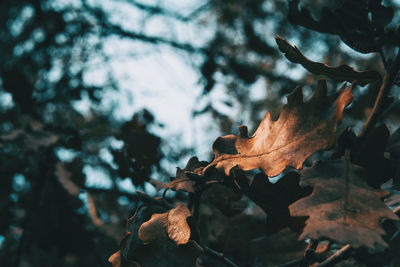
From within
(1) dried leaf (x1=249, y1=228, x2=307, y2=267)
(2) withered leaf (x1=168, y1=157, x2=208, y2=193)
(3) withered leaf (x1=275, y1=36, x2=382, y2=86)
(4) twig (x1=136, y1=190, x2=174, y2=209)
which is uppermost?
(3) withered leaf (x1=275, y1=36, x2=382, y2=86)

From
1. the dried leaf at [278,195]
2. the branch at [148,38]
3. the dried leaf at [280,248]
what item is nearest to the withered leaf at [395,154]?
the dried leaf at [278,195]

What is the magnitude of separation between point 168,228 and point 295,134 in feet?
0.69

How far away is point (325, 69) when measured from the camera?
51 centimetres

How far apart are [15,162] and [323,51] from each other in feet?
9.10

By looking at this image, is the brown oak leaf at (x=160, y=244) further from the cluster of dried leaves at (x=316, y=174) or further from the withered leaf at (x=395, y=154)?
the withered leaf at (x=395, y=154)

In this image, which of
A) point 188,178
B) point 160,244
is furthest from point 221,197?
point 160,244

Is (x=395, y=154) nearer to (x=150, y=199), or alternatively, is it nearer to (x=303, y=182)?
(x=303, y=182)

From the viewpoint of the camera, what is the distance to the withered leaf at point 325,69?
0.50 meters

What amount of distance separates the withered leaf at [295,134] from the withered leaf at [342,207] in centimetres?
3

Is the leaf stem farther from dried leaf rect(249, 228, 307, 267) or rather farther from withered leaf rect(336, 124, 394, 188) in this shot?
dried leaf rect(249, 228, 307, 267)

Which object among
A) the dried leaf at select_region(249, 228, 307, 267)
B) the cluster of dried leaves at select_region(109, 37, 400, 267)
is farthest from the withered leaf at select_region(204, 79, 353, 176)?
the dried leaf at select_region(249, 228, 307, 267)

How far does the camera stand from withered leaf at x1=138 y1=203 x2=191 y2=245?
46 cm

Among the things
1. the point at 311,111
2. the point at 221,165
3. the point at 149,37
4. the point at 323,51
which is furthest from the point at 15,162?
the point at 323,51

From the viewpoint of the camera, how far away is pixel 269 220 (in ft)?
1.80
